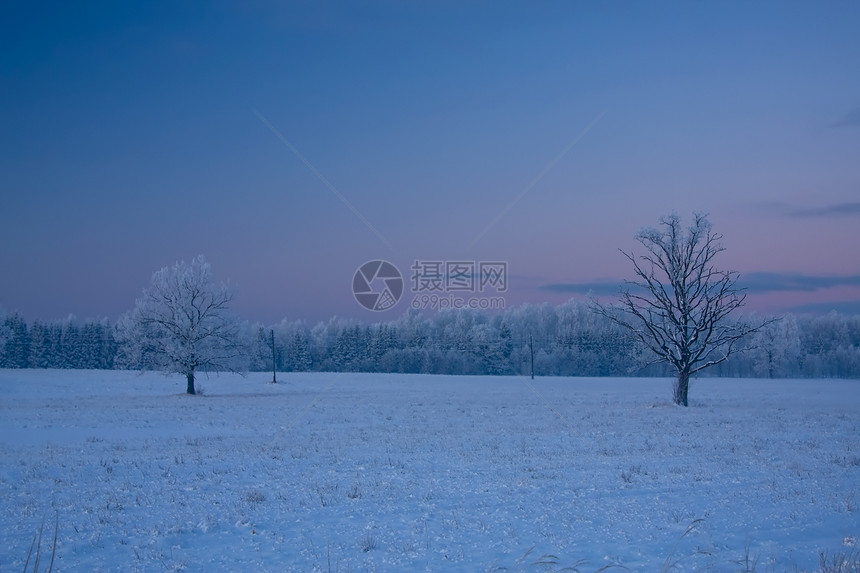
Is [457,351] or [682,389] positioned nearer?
[682,389]

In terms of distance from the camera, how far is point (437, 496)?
32.3 feet

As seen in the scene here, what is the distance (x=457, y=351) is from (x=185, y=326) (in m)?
58.1

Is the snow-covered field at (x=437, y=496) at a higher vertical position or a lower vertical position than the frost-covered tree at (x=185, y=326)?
lower

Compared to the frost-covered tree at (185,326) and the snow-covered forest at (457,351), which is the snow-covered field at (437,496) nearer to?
the frost-covered tree at (185,326)

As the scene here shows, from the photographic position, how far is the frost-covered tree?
3991cm

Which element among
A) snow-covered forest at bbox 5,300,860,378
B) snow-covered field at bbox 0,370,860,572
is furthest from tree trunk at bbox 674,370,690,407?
snow-covered forest at bbox 5,300,860,378

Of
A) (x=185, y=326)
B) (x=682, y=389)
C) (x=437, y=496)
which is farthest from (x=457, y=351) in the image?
(x=437, y=496)

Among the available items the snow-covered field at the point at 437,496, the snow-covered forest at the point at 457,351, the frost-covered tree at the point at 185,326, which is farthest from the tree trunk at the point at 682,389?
the snow-covered forest at the point at 457,351

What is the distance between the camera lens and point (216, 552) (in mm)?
7340

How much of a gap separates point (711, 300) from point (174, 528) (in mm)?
26281

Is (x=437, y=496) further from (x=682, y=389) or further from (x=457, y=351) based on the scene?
(x=457, y=351)

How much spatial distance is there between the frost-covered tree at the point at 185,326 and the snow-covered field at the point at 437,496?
20040 millimetres

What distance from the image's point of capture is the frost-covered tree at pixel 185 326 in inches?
1571

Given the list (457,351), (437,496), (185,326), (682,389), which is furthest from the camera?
(457,351)
